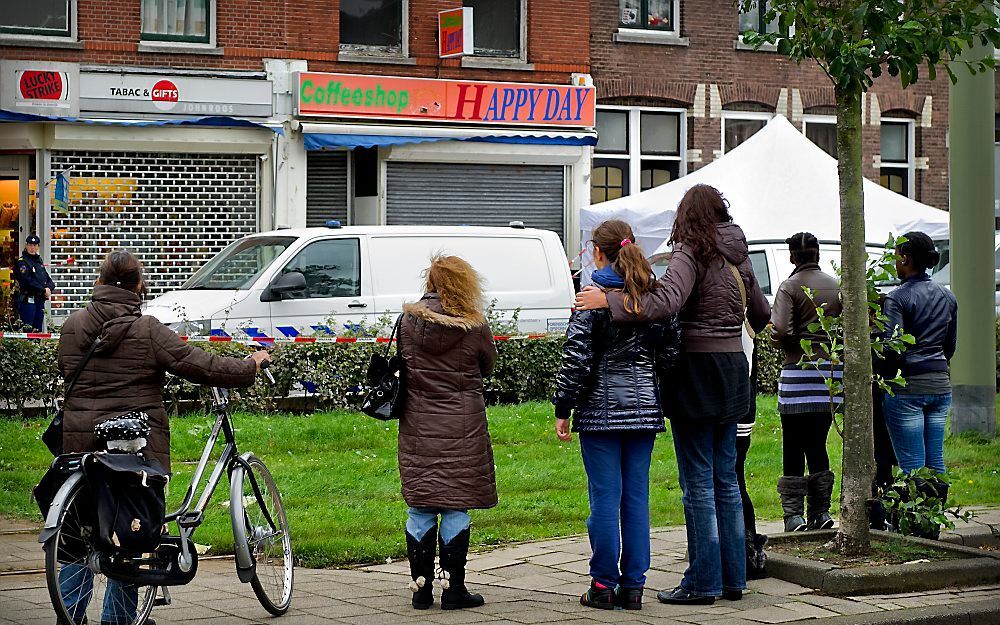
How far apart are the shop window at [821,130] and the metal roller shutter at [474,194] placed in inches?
197

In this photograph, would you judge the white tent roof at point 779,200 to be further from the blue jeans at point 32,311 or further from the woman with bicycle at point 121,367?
the woman with bicycle at point 121,367

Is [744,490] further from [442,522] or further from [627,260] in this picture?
[442,522]

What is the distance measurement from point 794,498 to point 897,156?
19.4 meters

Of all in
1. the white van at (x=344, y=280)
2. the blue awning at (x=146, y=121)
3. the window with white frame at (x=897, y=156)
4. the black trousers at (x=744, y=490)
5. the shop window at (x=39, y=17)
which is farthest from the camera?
the window with white frame at (x=897, y=156)

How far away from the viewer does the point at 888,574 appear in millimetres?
7395

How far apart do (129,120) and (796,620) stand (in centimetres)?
1639

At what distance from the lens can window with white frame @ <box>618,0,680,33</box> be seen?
Answer: 24656mm

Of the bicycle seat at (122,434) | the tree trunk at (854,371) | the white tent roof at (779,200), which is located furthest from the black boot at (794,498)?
the white tent roof at (779,200)

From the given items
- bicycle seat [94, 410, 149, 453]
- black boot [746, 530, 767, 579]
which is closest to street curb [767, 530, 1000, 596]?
black boot [746, 530, 767, 579]

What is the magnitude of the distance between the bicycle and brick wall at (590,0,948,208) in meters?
18.3

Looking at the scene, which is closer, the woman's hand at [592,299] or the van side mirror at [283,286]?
the woman's hand at [592,299]

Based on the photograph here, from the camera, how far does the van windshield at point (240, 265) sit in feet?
50.8

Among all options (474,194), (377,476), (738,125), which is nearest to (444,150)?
(474,194)

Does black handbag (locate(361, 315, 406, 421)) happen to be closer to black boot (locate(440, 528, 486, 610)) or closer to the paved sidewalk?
black boot (locate(440, 528, 486, 610))
